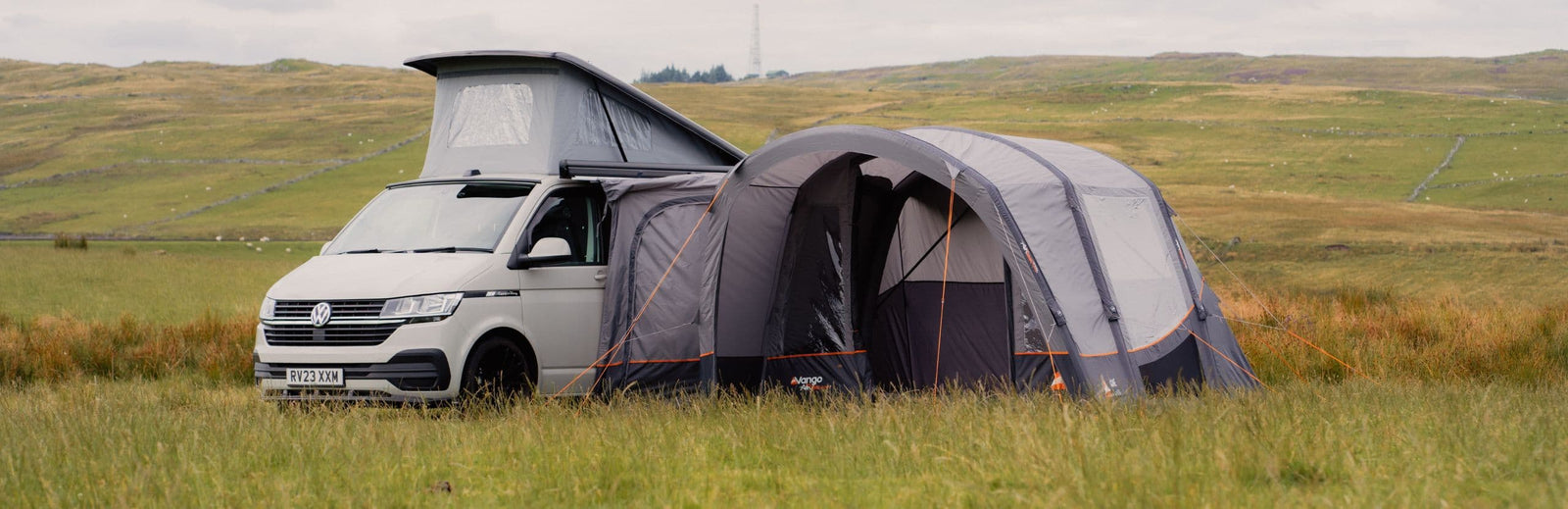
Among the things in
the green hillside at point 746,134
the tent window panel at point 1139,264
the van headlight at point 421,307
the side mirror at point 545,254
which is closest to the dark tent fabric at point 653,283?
the side mirror at point 545,254

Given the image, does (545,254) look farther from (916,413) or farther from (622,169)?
(916,413)

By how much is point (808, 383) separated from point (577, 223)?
2.20 meters

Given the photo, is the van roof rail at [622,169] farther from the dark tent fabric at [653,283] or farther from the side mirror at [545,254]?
the side mirror at [545,254]

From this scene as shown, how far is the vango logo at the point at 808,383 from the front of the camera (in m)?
9.97

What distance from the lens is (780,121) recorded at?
235ft

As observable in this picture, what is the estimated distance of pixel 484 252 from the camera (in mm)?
9219

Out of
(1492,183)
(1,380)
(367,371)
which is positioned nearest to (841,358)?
(367,371)

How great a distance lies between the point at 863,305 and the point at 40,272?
18409mm

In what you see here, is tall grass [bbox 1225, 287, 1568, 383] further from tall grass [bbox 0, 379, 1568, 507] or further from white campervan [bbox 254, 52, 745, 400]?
white campervan [bbox 254, 52, 745, 400]

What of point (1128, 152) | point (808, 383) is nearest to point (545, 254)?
point (808, 383)

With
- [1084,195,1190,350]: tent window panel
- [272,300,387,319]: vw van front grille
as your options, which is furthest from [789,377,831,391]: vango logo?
[272,300,387,319]: vw van front grille

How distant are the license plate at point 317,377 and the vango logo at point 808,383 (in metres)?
3.34

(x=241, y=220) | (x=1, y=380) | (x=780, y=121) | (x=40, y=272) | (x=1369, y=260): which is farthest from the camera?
(x=780, y=121)

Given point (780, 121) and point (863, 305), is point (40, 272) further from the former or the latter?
point (780, 121)
